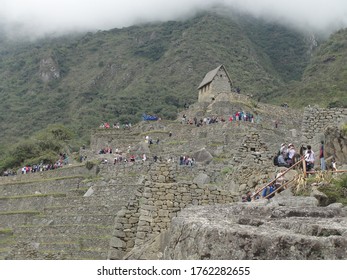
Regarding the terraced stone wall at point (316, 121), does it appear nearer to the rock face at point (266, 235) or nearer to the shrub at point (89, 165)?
the rock face at point (266, 235)

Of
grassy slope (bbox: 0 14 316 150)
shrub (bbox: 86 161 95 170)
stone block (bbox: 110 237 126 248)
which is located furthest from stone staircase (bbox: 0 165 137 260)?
grassy slope (bbox: 0 14 316 150)

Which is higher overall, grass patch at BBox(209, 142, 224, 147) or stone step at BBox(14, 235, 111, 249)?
grass patch at BBox(209, 142, 224, 147)

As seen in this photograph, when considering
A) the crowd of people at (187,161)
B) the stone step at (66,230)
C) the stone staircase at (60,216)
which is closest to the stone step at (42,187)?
the stone staircase at (60,216)

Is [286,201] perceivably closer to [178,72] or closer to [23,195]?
[23,195]

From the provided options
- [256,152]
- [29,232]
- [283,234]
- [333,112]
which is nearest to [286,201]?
[283,234]

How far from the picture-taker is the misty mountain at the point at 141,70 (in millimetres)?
105938

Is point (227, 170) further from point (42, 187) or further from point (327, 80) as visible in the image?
point (327, 80)

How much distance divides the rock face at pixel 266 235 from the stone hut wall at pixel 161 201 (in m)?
3.36

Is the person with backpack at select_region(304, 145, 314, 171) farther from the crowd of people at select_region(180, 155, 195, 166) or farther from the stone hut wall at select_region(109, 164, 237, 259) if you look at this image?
the crowd of people at select_region(180, 155, 195, 166)

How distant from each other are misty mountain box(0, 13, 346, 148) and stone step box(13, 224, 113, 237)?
5418 centimetres

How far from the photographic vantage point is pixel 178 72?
124 m

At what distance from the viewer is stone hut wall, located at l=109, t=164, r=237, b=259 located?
10.4m

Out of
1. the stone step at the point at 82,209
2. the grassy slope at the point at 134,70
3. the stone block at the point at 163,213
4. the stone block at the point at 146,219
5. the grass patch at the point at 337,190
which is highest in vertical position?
the grass patch at the point at 337,190

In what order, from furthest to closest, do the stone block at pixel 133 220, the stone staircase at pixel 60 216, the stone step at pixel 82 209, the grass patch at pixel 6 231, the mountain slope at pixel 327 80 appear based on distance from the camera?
the mountain slope at pixel 327 80 < the grass patch at pixel 6 231 < the stone step at pixel 82 209 < the stone staircase at pixel 60 216 < the stone block at pixel 133 220
